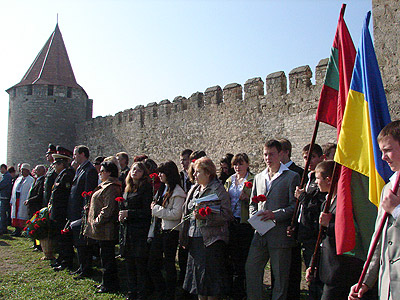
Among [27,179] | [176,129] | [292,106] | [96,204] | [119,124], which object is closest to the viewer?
[96,204]

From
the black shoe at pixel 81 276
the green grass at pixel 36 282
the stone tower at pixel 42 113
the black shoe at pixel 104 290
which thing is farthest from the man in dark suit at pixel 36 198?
the stone tower at pixel 42 113

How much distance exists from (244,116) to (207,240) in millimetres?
8574

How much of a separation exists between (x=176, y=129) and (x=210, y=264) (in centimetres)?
1087

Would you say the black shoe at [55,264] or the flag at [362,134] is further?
the black shoe at [55,264]

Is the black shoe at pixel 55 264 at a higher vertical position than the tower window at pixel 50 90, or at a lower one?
lower

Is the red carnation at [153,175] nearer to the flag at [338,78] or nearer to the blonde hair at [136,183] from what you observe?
the blonde hair at [136,183]

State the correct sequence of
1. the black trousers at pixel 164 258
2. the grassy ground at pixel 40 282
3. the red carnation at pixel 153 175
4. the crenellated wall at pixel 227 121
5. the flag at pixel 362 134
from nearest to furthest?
the flag at pixel 362 134 → the black trousers at pixel 164 258 → the grassy ground at pixel 40 282 → the red carnation at pixel 153 175 → the crenellated wall at pixel 227 121

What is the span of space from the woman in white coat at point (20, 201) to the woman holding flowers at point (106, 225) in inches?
181

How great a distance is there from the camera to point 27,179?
30.7 feet

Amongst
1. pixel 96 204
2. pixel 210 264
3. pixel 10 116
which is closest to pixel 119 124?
pixel 10 116

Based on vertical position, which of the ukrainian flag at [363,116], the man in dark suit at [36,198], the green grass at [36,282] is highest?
the ukrainian flag at [363,116]

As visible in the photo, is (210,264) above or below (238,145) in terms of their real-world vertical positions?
below

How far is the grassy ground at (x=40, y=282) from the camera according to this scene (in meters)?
4.68

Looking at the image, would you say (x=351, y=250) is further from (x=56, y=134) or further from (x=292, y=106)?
(x=56, y=134)
